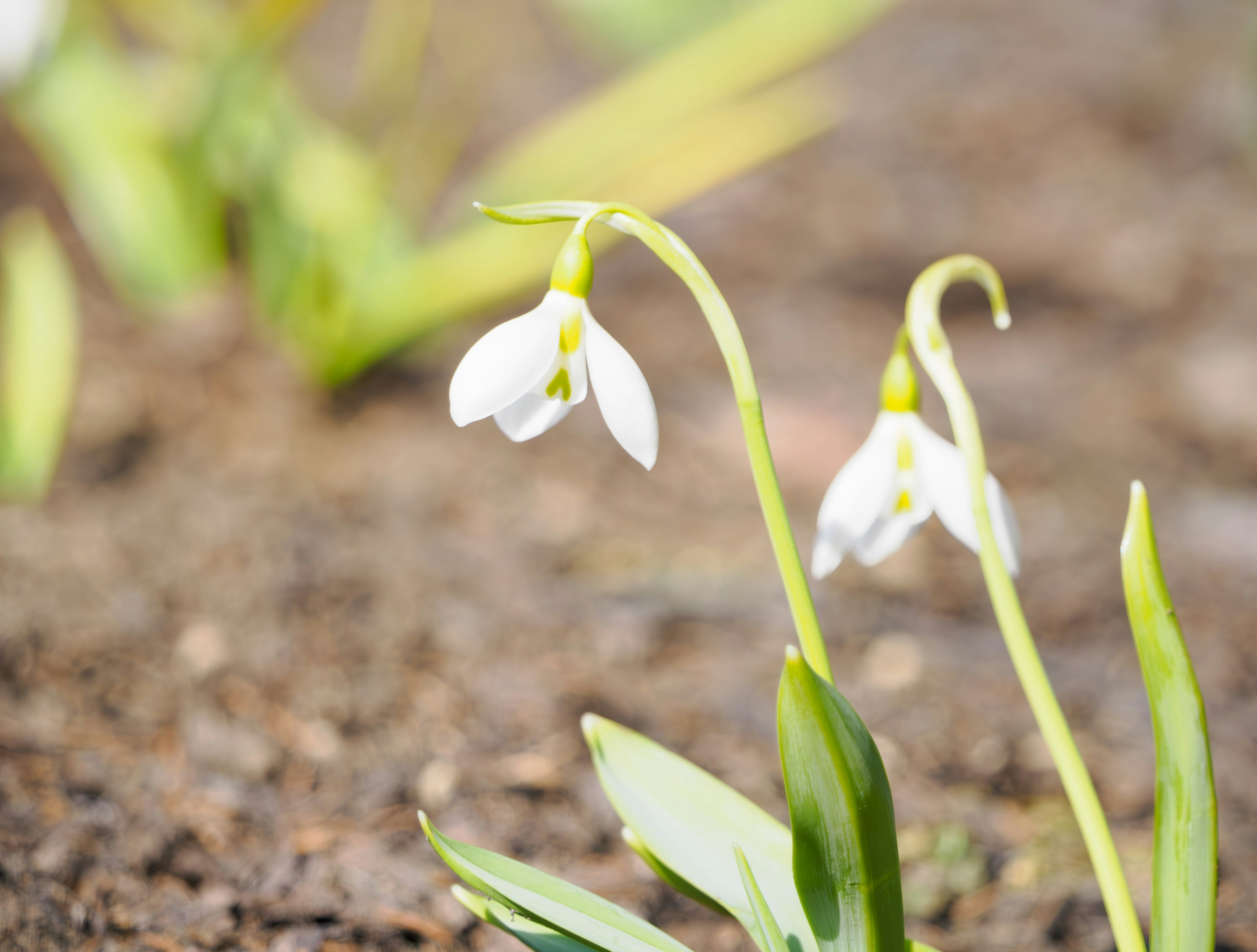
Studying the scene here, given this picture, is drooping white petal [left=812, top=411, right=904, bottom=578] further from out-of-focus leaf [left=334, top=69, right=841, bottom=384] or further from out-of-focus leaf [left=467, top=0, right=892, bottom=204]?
out-of-focus leaf [left=467, top=0, right=892, bottom=204]

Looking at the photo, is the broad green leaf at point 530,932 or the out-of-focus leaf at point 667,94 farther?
the out-of-focus leaf at point 667,94

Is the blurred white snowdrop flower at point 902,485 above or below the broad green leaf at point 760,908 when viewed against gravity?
above

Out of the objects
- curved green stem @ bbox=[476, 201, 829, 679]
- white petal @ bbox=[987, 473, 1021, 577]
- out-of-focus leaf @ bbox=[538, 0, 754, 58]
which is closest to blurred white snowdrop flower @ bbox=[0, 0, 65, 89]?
curved green stem @ bbox=[476, 201, 829, 679]

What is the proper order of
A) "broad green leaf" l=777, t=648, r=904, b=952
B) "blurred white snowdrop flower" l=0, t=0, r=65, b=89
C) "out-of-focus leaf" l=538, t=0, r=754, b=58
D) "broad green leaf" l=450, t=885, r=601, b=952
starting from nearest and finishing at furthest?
1. "broad green leaf" l=777, t=648, r=904, b=952
2. "broad green leaf" l=450, t=885, r=601, b=952
3. "blurred white snowdrop flower" l=0, t=0, r=65, b=89
4. "out-of-focus leaf" l=538, t=0, r=754, b=58

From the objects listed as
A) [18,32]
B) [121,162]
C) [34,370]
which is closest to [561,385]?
[18,32]

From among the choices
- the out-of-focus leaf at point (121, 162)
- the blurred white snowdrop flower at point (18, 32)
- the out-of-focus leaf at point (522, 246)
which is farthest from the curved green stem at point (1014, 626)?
the out-of-focus leaf at point (121, 162)

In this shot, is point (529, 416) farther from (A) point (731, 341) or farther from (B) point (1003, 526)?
(B) point (1003, 526)

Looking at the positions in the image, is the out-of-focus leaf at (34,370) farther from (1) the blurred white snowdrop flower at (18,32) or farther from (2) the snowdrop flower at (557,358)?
(2) the snowdrop flower at (557,358)
